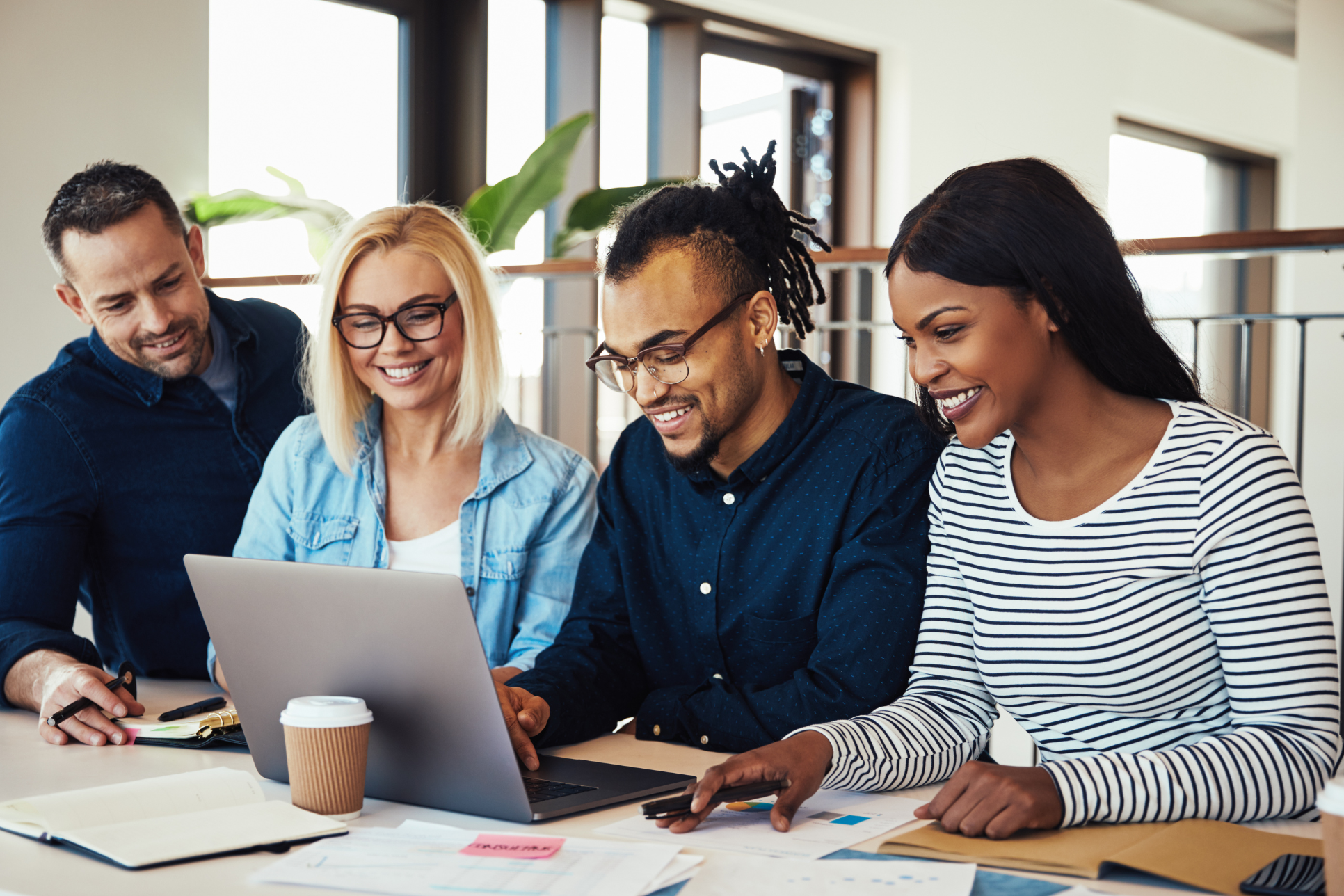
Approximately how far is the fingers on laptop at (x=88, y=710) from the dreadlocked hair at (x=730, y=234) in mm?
824

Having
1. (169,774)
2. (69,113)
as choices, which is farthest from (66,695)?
(69,113)

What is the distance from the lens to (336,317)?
6.09ft

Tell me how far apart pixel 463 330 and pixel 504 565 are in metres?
0.36

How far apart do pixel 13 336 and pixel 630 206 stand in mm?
2404

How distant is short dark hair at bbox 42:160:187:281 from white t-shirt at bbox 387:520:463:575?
0.73m

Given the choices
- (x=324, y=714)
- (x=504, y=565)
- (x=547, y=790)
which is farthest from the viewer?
(x=504, y=565)

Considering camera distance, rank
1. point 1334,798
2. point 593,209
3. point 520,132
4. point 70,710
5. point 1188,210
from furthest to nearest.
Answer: point 1188,210 → point 520,132 → point 593,209 → point 70,710 → point 1334,798

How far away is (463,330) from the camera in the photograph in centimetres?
188

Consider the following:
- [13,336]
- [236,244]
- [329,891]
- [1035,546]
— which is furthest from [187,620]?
[236,244]

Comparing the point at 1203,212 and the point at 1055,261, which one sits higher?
the point at 1203,212

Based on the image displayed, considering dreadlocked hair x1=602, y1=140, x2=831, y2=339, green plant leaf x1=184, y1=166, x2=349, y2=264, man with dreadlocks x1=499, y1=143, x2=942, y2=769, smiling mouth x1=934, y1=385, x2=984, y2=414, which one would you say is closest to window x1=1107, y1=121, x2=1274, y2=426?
green plant leaf x1=184, y1=166, x2=349, y2=264

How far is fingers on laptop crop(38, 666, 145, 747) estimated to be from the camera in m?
1.49

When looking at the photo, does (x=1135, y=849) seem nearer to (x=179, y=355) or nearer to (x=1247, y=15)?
(x=179, y=355)

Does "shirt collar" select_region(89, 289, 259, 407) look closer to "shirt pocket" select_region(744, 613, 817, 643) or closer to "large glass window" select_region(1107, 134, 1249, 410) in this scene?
"shirt pocket" select_region(744, 613, 817, 643)
